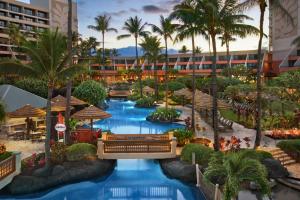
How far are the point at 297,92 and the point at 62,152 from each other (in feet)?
84.3

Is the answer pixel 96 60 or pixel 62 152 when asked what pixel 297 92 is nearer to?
pixel 62 152

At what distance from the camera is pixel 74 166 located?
2028cm

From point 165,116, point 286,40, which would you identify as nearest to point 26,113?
point 165,116

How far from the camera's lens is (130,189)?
63.5ft

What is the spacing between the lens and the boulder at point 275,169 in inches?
759

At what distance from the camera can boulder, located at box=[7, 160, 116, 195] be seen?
18.3 meters

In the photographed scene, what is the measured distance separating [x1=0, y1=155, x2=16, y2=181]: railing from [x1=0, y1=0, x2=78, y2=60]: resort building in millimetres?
59185

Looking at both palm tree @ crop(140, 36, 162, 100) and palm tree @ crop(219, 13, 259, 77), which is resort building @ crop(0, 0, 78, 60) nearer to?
palm tree @ crop(140, 36, 162, 100)

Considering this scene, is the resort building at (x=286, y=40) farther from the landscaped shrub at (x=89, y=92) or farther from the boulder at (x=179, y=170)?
the boulder at (x=179, y=170)

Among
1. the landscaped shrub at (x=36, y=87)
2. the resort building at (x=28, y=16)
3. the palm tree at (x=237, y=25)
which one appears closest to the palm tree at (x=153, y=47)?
the landscaped shrub at (x=36, y=87)

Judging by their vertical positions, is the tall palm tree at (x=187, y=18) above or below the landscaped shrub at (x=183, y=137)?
above

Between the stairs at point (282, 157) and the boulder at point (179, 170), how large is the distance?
548cm

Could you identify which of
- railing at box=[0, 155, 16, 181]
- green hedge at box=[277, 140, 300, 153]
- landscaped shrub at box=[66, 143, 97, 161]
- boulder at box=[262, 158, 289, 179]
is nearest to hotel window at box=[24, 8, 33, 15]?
landscaped shrub at box=[66, 143, 97, 161]

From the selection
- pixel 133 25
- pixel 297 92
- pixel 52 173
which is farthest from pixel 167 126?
pixel 133 25
